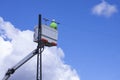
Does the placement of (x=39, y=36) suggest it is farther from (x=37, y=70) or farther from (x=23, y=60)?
(x=23, y=60)

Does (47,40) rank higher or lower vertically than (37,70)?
higher

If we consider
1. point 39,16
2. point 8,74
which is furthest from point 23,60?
point 39,16

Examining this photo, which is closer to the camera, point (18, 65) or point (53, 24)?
point (53, 24)

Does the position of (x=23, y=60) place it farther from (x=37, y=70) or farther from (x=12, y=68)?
(x=37, y=70)

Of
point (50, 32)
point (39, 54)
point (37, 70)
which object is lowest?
point (37, 70)

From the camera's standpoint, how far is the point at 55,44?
42062 millimetres

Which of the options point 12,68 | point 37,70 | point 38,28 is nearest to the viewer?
point 37,70

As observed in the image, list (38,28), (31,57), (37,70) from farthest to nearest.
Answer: (31,57)
(38,28)
(37,70)

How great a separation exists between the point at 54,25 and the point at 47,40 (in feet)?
6.46

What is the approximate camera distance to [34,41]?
135 ft

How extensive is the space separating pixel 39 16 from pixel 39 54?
456 cm

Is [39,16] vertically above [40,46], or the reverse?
[39,16]

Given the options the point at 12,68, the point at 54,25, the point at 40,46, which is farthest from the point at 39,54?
the point at 12,68

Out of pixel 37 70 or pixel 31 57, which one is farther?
pixel 31 57
